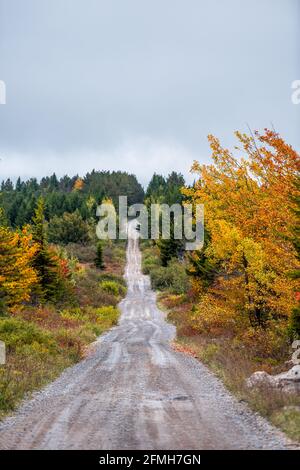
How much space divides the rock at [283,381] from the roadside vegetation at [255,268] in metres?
0.40

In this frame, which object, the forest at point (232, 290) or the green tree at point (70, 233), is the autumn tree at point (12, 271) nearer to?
the forest at point (232, 290)

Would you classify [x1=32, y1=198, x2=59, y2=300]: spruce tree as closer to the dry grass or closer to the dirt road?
the dry grass

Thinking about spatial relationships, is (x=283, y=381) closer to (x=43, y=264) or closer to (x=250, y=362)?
(x=250, y=362)

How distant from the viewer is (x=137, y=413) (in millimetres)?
10227

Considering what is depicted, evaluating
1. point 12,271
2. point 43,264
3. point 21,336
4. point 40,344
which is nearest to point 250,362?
point 40,344

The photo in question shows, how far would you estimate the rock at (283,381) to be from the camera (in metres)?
11.4

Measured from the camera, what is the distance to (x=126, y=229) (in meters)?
131

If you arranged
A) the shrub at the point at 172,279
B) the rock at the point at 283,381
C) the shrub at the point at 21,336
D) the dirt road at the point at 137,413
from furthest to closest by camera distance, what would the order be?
the shrub at the point at 172,279 < the shrub at the point at 21,336 < the rock at the point at 283,381 < the dirt road at the point at 137,413

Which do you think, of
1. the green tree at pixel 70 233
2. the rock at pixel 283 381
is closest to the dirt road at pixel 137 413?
the rock at pixel 283 381

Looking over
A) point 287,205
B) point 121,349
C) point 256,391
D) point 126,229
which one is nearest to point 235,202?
point 287,205

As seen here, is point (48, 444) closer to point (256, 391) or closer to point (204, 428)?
point (204, 428)

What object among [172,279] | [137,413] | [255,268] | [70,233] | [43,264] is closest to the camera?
[137,413]

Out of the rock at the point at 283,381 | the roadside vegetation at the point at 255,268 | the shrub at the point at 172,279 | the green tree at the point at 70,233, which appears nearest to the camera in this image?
the rock at the point at 283,381

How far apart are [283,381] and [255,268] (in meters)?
6.48
